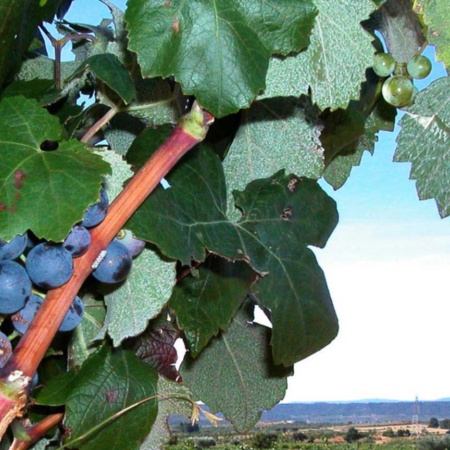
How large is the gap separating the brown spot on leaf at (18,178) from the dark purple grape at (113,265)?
0.21 ft

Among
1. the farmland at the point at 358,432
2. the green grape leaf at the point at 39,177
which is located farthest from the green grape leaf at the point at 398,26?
the farmland at the point at 358,432

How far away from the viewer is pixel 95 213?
1.18 feet

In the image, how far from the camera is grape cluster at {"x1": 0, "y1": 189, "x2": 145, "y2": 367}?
0.34 m

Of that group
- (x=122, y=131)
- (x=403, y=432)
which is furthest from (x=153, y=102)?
(x=403, y=432)

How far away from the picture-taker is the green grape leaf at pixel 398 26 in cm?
58

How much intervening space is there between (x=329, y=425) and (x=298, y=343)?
23.6 metres

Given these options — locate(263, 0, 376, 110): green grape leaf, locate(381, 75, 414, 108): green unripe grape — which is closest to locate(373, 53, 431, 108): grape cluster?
locate(381, 75, 414, 108): green unripe grape

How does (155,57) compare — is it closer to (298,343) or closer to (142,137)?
(142,137)

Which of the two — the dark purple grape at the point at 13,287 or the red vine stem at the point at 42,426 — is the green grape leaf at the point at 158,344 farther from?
the dark purple grape at the point at 13,287

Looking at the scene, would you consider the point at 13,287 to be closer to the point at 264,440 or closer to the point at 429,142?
the point at 429,142

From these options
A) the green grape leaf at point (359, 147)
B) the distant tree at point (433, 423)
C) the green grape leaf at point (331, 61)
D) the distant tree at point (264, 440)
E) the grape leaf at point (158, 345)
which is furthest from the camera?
the distant tree at point (433, 423)

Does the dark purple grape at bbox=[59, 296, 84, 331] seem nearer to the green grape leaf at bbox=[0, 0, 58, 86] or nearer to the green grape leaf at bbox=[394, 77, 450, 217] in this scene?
the green grape leaf at bbox=[0, 0, 58, 86]

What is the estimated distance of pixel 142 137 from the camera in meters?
0.46

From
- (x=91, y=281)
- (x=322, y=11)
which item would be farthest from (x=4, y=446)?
(x=322, y=11)
